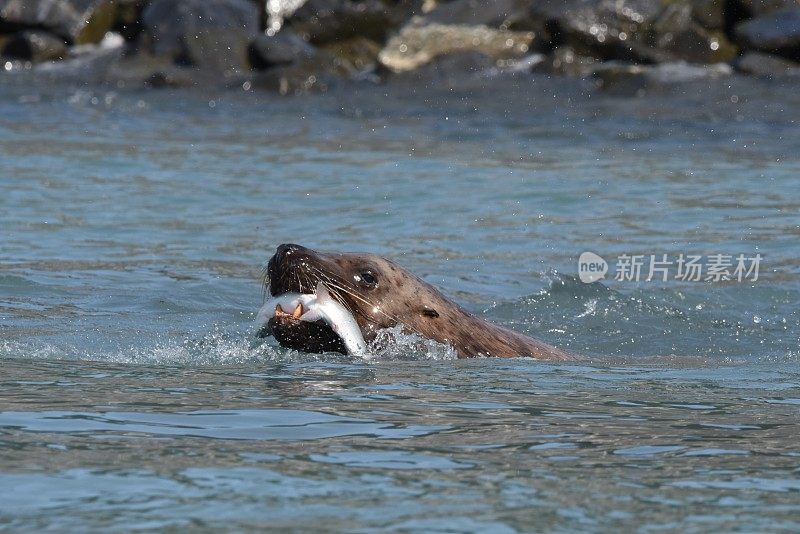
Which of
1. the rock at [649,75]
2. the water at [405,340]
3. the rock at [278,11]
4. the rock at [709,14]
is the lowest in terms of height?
the water at [405,340]

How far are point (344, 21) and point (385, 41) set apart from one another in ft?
2.47

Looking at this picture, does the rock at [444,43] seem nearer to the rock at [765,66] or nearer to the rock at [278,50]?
the rock at [278,50]

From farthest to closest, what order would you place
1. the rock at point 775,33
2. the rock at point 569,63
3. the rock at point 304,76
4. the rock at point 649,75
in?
the rock at point 304,76, the rock at point 569,63, the rock at point 775,33, the rock at point 649,75

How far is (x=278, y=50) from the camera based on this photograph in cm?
2230

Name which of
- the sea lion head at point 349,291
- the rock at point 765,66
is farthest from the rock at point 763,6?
the sea lion head at point 349,291

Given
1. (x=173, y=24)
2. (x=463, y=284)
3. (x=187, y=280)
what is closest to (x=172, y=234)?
(x=187, y=280)

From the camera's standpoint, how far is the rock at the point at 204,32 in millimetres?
22641

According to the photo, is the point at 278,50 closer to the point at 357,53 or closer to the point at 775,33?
the point at 357,53

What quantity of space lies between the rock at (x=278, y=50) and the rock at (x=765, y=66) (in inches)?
248

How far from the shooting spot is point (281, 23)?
78.3 feet

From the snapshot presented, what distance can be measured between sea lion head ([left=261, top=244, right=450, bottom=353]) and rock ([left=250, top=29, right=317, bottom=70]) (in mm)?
15402

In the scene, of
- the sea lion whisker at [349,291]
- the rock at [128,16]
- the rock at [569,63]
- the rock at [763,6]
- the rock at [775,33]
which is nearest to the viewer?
the sea lion whisker at [349,291]

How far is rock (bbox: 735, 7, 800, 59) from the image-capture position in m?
20.6

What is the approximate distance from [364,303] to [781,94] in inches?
528
